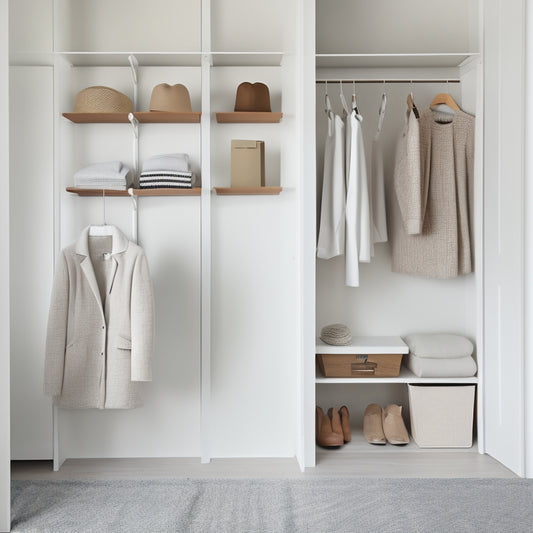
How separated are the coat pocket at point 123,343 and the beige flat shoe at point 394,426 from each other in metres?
1.45

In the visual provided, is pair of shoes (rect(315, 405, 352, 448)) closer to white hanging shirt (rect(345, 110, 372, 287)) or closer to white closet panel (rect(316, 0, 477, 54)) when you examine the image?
white hanging shirt (rect(345, 110, 372, 287))

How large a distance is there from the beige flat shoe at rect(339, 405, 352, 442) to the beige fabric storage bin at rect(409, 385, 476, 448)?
363 millimetres

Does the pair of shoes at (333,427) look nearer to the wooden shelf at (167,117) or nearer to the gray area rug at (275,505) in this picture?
the gray area rug at (275,505)

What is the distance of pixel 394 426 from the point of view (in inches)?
129

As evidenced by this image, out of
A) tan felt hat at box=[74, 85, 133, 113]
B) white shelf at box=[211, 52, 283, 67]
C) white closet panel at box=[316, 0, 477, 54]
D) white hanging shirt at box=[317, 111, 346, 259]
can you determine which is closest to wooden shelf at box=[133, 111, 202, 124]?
tan felt hat at box=[74, 85, 133, 113]

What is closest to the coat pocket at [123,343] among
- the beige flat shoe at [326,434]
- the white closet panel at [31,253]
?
the white closet panel at [31,253]

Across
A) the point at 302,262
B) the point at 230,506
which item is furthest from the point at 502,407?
the point at 230,506

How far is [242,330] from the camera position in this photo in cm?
326

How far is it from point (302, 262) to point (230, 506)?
1153mm

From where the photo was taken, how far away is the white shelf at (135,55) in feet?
10.1

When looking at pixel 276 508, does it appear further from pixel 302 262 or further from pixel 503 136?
pixel 503 136

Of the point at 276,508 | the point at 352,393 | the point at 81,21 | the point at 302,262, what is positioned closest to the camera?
the point at 276,508

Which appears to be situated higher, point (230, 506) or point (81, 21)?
point (81, 21)

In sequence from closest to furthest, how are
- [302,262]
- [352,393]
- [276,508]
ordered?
[276,508] < [302,262] < [352,393]
